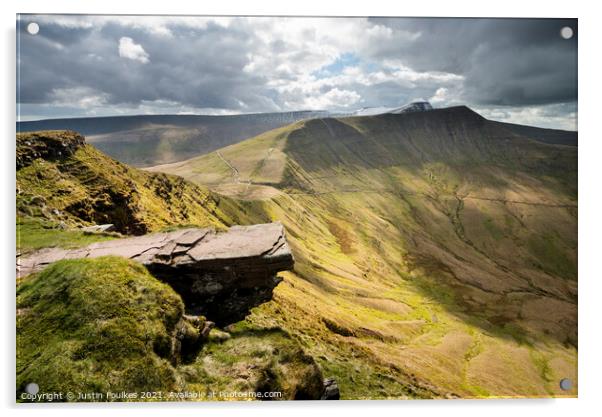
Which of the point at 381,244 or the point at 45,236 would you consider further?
the point at 381,244

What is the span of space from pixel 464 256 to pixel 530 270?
54.1 feet

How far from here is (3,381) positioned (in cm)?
1384

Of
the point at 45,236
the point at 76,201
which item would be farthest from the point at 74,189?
the point at 45,236

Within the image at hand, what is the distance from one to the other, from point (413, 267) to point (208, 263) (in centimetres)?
8406

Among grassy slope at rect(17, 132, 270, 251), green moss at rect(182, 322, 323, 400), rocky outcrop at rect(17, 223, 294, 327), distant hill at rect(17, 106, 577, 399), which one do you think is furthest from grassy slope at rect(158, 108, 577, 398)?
grassy slope at rect(17, 132, 270, 251)

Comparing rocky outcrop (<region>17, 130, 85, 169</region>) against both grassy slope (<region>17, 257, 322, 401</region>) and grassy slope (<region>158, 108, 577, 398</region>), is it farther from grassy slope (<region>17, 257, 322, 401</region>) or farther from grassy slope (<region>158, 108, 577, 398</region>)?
grassy slope (<region>158, 108, 577, 398</region>)

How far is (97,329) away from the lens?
10250mm

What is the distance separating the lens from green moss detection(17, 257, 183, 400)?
1008 centimetres

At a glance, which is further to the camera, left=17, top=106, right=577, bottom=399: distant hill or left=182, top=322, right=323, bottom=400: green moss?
left=17, top=106, right=577, bottom=399: distant hill

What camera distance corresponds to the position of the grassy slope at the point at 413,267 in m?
20.4

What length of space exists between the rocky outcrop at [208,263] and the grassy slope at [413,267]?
6.57ft

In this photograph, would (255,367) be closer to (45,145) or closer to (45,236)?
(45,236)

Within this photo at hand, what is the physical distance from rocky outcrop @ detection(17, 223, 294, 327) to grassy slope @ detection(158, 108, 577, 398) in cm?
200

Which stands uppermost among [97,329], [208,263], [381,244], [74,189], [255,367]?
[74,189]
